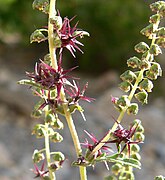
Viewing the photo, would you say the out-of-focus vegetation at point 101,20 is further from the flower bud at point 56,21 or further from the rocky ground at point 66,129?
the flower bud at point 56,21

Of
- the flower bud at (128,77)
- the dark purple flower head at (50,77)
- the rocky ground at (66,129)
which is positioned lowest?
the dark purple flower head at (50,77)

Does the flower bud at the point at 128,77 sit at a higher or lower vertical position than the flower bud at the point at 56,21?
lower

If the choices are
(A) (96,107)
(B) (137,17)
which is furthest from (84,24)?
(A) (96,107)

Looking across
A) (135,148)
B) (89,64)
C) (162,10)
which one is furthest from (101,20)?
(162,10)

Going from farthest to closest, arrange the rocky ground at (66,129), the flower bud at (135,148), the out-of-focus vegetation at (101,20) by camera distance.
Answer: the out-of-focus vegetation at (101,20), the rocky ground at (66,129), the flower bud at (135,148)

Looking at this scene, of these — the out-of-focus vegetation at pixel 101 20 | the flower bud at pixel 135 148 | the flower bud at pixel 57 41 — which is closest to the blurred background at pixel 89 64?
the out-of-focus vegetation at pixel 101 20

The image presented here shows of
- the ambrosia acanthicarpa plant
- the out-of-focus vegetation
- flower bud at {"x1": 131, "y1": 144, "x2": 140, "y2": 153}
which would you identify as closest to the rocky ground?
the out-of-focus vegetation

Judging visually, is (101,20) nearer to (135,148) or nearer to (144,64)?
(135,148)

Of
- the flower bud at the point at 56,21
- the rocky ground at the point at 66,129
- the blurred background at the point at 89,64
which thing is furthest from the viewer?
the blurred background at the point at 89,64

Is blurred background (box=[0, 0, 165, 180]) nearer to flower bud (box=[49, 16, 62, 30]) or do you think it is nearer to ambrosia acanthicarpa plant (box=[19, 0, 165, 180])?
ambrosia acanthicarpa plant (box=[19, 0, 165, 180])
